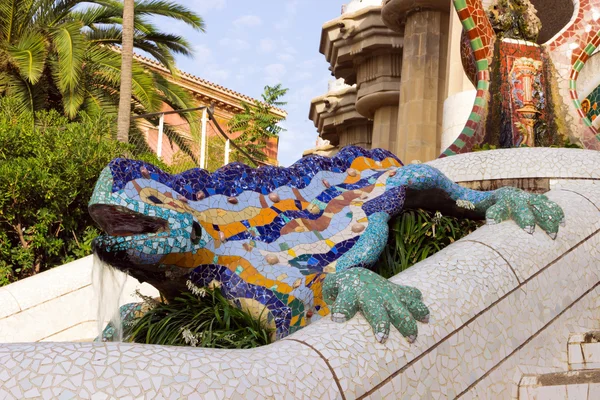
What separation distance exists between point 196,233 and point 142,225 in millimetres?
315

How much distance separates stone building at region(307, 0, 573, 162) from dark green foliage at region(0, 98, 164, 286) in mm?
4871

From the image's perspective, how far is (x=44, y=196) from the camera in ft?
31.0

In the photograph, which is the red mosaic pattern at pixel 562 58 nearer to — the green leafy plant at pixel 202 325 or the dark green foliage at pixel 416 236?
the dark green foliage at pixel 416 236

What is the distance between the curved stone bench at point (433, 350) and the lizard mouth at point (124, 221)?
110 centimetres

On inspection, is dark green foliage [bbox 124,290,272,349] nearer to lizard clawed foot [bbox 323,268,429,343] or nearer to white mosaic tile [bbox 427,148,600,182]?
lizard clawed foot [bbox 323,268,429,343]

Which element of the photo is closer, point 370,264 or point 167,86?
point 370,264

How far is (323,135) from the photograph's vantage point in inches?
998

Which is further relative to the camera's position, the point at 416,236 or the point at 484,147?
the point at 484,147

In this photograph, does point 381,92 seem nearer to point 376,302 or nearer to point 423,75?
point 423,75

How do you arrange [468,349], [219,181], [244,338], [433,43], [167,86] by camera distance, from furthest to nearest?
[167,86], [433,43], [219,181], [244,338], [468,349]

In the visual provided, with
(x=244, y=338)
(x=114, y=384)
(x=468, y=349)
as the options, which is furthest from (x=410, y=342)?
(x=114, y=384)

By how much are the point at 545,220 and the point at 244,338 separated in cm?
206

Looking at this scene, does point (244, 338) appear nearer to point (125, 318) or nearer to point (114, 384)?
point (125, 318)

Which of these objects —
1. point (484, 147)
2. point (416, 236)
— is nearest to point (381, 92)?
point (484, 147)
